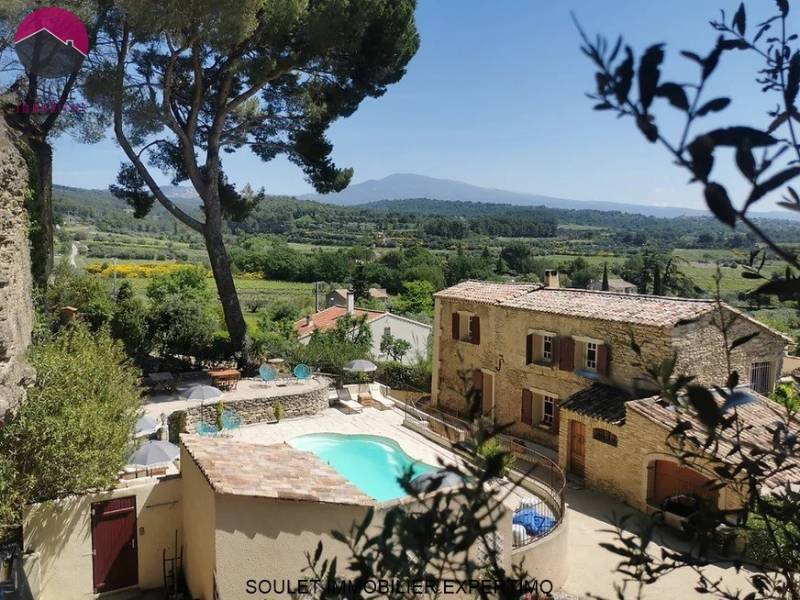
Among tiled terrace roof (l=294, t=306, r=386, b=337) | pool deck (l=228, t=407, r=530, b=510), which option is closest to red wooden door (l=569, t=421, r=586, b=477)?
pool deck (l=228, t=407, r=530, b=510)

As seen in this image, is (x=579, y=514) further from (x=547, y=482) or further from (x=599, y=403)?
(x=599, y=403)

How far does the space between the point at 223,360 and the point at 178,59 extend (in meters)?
10.5

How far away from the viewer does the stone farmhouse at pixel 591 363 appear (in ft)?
43.4

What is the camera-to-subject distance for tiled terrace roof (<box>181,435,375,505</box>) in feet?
25.5

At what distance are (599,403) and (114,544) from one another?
10.8m

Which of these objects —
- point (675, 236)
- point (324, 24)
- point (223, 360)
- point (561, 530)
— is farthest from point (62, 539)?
point (675, 236)

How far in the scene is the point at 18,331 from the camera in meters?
9.45

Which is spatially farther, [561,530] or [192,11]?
[192,11]

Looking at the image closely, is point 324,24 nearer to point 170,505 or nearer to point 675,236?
point 170,505

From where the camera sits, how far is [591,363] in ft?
53.1

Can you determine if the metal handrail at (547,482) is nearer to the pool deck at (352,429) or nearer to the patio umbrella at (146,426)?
the pool deck at (352,429)

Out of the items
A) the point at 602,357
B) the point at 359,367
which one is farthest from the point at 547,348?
the point at 359,367

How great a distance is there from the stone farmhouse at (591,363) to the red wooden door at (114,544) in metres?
6.24

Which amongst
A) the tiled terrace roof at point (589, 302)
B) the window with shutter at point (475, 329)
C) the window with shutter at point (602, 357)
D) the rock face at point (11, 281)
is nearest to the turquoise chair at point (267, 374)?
the tiled terrace roof at point (589, 302)
